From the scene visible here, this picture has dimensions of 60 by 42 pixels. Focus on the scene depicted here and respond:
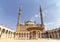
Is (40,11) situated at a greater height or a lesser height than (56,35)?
greater

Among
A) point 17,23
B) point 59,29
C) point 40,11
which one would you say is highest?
point 40,11

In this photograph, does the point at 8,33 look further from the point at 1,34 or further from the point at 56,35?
the point at 56,35

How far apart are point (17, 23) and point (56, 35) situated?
19477mm

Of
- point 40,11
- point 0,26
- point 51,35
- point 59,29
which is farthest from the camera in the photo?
A: point 40,11

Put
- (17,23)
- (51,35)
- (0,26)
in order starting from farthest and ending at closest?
(17,23) → (51,35) → (0,26)

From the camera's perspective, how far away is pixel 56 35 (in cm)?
3988

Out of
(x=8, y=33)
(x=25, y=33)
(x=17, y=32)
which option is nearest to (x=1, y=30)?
(x=8, y=33)

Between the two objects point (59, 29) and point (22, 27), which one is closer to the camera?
point (59, 29)

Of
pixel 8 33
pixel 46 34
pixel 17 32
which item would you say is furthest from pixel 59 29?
pixel 8 33

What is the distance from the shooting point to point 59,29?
123 ft

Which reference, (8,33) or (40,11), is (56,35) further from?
(8,33)

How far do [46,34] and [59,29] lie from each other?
23.9ft

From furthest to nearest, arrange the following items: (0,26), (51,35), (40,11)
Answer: (40,11)
(51,35)
(0,26)

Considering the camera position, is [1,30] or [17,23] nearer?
[1,30]
